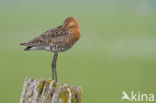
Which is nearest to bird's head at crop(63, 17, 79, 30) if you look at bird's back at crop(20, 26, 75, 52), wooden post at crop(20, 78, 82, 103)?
bird's back at crop(20, 26, 75, 52)

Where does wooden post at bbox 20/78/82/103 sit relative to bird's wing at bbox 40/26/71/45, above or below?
below

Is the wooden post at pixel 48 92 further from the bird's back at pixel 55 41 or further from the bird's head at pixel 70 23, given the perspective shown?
the bird's back at pixel 55 41

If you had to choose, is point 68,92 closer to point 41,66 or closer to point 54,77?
point 54,77

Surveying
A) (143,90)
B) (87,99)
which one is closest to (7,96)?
(87,99)

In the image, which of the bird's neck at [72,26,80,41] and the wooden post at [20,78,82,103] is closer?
the wooden post at [20,78,82,103]

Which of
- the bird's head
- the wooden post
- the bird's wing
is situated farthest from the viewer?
the bird's wing

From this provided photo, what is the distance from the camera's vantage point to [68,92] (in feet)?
20.8

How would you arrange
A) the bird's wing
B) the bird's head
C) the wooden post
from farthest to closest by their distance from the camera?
the bird's wing < the bird's head < the wooden post

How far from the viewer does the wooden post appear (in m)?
6.30

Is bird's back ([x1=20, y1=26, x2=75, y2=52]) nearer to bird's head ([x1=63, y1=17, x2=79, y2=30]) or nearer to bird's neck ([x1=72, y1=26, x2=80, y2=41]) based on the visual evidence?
bird's neck ([x1=72, y1=26, x2=80, y2=41])

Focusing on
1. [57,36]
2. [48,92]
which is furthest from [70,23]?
[48,92]

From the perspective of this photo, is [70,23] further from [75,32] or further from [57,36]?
[57,36]

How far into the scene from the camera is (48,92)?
632 cm

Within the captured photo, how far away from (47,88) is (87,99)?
7.35 metres
